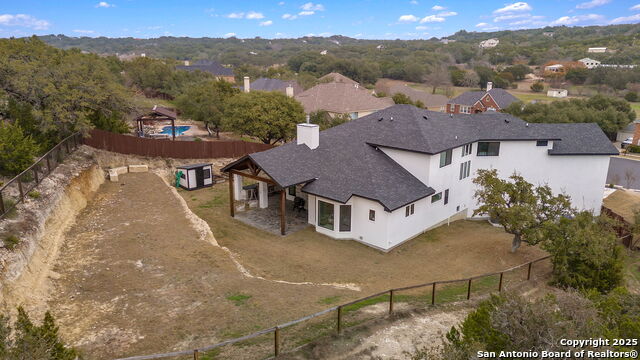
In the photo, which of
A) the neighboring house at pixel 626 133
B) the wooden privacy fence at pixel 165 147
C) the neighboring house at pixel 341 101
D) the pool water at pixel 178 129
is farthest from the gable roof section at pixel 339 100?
the neighboring house at pixel 626 133

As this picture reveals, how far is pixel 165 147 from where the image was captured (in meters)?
32.8

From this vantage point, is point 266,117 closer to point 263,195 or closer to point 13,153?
point 263,195

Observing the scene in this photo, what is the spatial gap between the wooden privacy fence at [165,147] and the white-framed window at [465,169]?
1726 cm

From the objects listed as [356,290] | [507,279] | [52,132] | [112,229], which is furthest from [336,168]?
[52,132]

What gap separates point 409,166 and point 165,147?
19947mm

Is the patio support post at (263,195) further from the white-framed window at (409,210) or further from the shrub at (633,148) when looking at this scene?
the shrub at (633,148)

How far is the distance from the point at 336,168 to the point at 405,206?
4.44 meters

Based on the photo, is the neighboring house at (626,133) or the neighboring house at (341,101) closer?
the neighboring house at (341,101)

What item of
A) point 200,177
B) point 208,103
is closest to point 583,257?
point 200,177

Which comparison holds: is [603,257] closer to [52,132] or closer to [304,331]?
[304,331]

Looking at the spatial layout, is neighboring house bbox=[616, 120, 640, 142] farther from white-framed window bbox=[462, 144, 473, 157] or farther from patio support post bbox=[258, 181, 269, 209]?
patio support post bbox=[258, 181, 269, 209]

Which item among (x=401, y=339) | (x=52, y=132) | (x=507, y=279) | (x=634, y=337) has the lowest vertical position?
(x=507, y=279)

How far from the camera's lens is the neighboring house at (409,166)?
70.8 feet

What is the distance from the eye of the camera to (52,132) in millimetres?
26750
